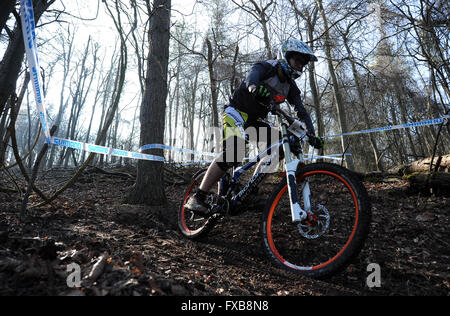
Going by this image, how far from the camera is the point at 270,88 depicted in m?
2.90

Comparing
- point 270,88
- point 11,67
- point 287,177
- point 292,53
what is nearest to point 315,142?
point 287,177

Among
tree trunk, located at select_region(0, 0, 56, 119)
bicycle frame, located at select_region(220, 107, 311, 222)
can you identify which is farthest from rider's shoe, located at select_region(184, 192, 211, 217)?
tree trunk, located at select_region(0, 0, 56, 119)

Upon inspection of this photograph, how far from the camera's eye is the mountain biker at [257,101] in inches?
105

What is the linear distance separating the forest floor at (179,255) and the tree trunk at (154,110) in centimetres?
38

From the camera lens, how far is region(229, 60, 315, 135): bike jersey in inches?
110

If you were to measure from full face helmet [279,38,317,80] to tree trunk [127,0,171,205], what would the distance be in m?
2.54

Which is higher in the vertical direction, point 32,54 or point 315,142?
point 32,54

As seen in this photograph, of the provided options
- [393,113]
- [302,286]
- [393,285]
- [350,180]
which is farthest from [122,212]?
[393,113]

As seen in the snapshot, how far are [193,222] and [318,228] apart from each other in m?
2.08

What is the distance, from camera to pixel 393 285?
180 centimetres

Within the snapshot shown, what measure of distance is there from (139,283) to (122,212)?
7.82 ft

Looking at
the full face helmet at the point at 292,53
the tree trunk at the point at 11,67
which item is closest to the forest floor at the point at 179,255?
the tree trunk at the point at 11,67

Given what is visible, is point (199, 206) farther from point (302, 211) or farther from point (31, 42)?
point (31, 42)

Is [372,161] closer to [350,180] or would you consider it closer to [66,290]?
[350,180]
